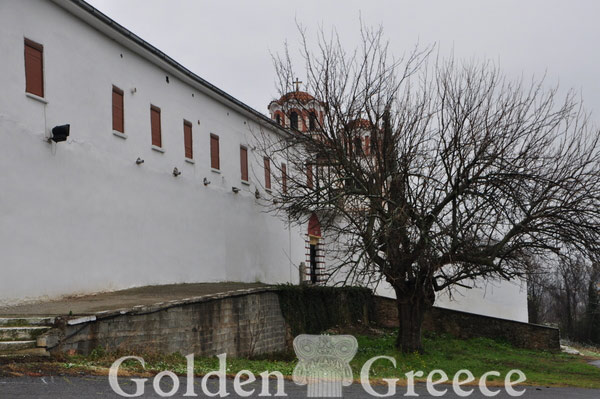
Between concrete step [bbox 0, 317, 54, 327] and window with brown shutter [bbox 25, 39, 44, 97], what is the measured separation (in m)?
6.52

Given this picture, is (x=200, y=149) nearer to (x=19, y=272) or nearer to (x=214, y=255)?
(x=214, y=255)

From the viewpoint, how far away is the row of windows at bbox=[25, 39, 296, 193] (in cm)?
1712

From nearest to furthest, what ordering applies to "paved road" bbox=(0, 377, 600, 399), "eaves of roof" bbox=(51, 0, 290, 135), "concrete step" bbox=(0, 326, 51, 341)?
"paved road" bbox=(0, 377, 600, 399) < "concrete step" bbox=(0, 326, 51, 341) < "eaves of roof" bbox=(51, 0, 290, 135)

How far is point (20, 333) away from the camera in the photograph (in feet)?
38.9

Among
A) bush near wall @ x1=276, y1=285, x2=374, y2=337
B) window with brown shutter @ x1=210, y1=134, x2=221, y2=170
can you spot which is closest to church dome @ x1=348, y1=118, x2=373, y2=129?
bush near wall @ x1=276, y1=285, x2=374, y2=337

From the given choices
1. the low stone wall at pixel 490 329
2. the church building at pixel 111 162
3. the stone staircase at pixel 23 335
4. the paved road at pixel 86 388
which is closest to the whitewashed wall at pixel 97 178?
the church building at pixel 111 162

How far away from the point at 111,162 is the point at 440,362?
11075 mm

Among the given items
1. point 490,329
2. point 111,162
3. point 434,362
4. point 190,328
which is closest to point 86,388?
point 190,328

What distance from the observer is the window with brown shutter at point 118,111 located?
67.8 feet

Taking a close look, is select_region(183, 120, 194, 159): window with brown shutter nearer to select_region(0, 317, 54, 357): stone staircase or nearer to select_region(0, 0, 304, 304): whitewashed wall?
select_region(0, 0, 304, 304): whitewashed wall

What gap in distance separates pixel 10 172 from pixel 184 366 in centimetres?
653

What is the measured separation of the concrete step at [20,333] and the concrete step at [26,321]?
0.79 ft

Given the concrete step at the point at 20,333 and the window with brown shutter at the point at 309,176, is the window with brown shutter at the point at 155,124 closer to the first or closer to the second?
the window with brown shutter at the point at 309,176

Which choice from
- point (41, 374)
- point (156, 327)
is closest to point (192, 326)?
point (156, 327)
